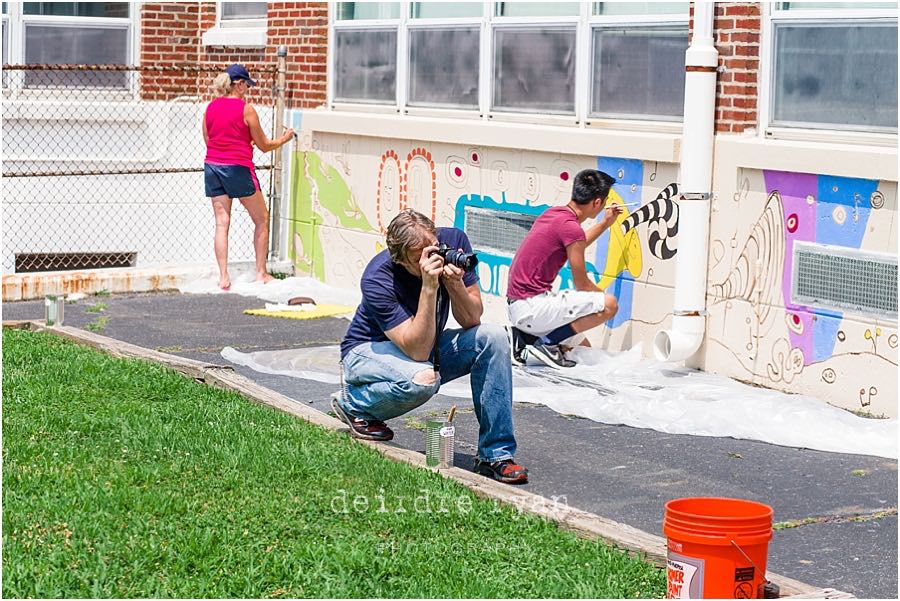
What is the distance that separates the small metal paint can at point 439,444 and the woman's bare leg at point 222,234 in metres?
6.57

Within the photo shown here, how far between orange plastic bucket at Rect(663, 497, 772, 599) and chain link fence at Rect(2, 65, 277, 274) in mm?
9663

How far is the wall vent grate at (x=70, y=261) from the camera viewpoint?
14516 mm

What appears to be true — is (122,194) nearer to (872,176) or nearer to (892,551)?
(872,176)

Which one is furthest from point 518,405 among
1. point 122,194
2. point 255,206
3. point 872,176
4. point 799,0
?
point 122,194

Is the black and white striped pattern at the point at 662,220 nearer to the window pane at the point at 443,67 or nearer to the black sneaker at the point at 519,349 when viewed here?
the black sneaker at the point at 519,349

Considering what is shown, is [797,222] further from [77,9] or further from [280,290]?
[77,9]

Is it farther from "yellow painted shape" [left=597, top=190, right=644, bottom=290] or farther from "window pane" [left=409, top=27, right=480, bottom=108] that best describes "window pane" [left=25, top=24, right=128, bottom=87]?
"yellow painted shape" [left=597, top=190, right=644, bottom=290]

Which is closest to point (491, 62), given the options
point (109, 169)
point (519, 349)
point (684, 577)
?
point (519, 349)

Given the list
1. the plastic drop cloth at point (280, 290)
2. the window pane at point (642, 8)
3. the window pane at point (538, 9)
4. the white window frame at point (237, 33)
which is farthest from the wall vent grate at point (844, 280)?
the white window frame at point (237, 33)

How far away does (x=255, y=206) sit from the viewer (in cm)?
1277

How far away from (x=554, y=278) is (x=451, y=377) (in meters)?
2.81

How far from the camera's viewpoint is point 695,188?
8.79 meters

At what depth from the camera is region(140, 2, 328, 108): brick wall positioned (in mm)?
13070

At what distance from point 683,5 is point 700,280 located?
70.6 inches
